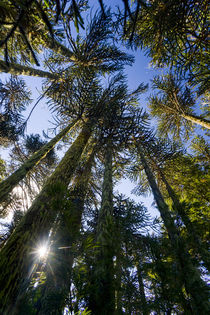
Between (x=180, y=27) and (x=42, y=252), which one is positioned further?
(x=180, y=27)

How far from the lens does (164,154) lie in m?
6.11

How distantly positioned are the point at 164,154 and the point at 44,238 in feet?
18.6

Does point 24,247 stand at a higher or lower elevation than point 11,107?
lower

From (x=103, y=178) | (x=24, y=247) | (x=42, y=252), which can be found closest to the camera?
(x=42, y=252)

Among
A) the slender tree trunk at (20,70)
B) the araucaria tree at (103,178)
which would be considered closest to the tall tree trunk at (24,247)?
the araucaria tree at (103,178)

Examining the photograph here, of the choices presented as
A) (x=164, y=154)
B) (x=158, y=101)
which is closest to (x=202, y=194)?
(x=164, y=154)

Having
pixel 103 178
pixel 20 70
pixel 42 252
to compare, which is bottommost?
pixel 42 252

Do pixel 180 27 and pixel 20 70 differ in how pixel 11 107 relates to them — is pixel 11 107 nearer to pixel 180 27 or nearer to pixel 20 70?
pixel 20 70

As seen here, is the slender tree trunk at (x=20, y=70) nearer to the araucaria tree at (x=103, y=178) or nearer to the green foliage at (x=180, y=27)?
the araucaria tree at (x=103, y=178)

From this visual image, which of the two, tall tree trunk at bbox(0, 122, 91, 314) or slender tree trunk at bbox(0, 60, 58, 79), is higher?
slender tree trunk at bbox(0, 60, 58, 79)

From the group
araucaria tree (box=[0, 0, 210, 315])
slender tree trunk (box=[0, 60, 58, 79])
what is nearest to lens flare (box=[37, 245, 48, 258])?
araucaria tree (box=[0, 0, 210, 315])

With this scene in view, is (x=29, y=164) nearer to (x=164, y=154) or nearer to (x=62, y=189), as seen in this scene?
(x=62, y=189)

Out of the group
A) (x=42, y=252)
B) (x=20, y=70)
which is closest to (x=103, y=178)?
(x=42, y=252)

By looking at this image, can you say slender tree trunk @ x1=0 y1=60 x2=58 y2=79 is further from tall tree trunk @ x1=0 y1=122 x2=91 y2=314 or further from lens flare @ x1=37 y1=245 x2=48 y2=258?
lens flare @ x1=37 y1=245 x2=48 y2=258
